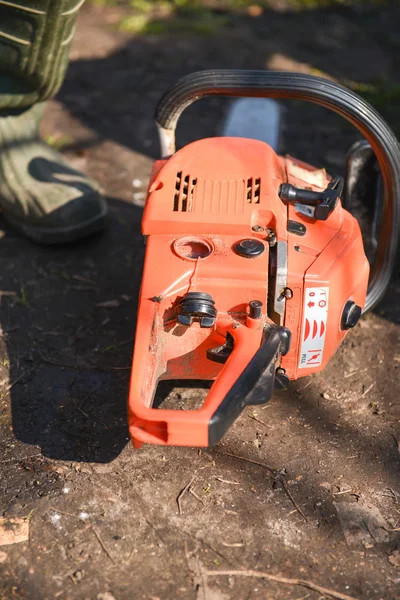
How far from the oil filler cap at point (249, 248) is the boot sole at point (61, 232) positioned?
3.26 ft

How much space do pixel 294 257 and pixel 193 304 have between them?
1.13 feet

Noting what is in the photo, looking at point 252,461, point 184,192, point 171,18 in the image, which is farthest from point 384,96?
point 252,461

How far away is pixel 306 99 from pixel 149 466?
121cm

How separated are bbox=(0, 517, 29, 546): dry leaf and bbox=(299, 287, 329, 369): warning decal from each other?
2.88 feet

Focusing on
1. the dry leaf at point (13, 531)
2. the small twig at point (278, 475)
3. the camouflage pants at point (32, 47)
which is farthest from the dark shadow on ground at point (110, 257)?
the camouflage pants at point (32, 47)

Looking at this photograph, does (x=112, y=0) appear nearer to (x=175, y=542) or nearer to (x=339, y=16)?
(x=339, y=16)

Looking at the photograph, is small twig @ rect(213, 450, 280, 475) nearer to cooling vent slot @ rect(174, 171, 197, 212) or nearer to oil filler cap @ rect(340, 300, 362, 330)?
oil filler cap @ rect(340, 300, 362, 330)

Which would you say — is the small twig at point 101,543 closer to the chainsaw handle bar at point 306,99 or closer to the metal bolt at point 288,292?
the metal bolt at point 288,292

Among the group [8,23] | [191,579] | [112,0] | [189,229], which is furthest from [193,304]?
[112,0]

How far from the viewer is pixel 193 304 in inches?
72.4

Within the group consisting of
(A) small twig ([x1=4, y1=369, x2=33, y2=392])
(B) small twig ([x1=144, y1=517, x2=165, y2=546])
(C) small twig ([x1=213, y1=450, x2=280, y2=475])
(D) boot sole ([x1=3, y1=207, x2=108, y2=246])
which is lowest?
(A) small twig ([x1=4, y1=369, x2=33, y2=392])

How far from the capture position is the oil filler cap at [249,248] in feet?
6.36

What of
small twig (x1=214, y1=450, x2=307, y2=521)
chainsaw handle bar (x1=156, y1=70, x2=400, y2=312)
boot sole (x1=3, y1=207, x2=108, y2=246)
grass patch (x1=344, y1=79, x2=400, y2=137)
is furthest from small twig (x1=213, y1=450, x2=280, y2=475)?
grass patch (x1=344, y1=79, x2=400, y2=137)

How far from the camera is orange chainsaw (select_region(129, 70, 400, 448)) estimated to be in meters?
1.81
